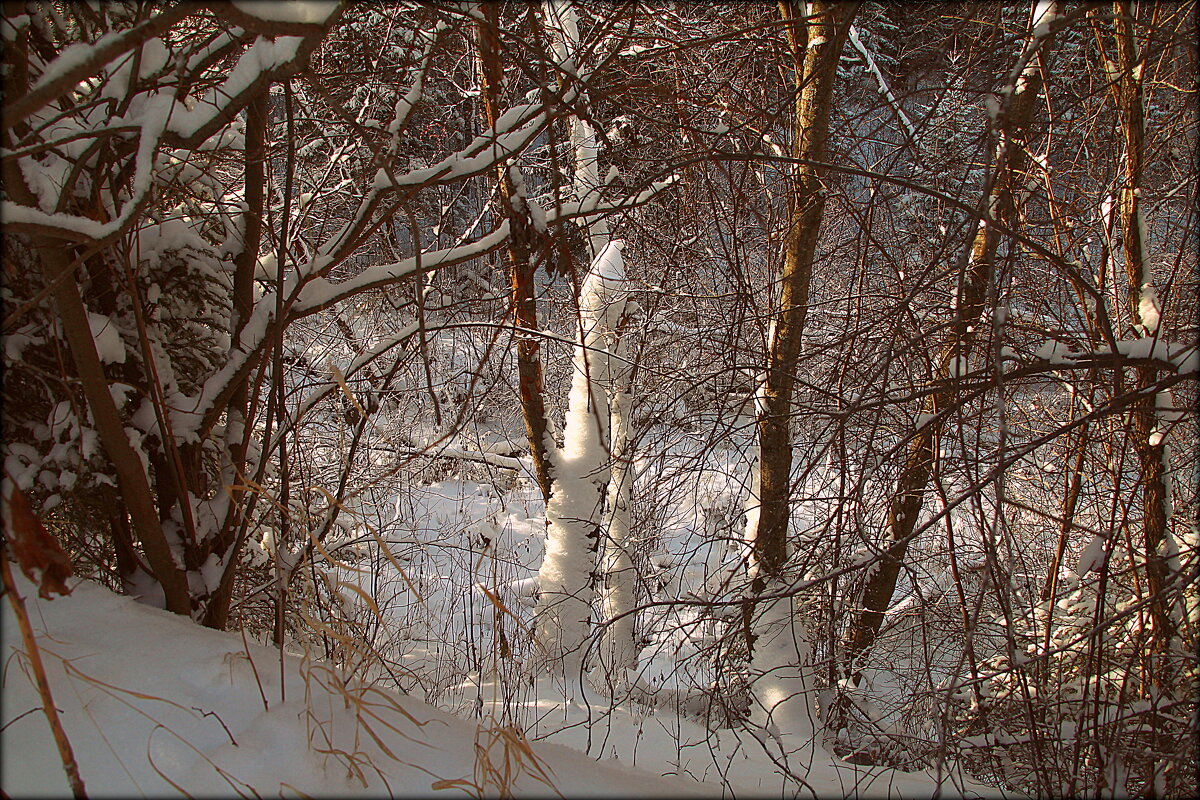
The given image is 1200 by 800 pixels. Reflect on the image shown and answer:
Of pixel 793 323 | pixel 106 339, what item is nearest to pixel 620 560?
pixel 793 323

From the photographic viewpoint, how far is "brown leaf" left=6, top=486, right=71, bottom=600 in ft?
3.41

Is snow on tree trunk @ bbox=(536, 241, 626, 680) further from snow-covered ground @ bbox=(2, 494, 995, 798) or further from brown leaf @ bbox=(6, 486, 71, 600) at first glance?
brown leaf @ bbox=(6, 486, 71, 600)

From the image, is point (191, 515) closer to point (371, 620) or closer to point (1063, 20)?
point (371, 620)

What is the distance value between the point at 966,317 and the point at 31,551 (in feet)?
9.10

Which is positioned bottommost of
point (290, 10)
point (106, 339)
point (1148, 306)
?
point (106, 339)

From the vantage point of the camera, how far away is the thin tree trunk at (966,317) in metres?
1.57

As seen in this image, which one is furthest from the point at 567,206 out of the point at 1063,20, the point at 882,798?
the point at 882,798

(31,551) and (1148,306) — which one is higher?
(1148,306)

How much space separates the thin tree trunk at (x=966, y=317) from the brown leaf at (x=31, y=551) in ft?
5.47

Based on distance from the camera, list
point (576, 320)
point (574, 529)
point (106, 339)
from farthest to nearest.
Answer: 1. point (574, 529)
2. point (576, 320)
3. point (106, 339)

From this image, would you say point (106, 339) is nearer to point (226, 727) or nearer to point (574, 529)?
point (226, 727)

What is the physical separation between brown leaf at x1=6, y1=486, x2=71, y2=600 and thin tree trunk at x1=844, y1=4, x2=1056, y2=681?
1.67m

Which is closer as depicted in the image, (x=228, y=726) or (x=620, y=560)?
(x=228, y=726)

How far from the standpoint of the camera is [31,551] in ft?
3.44
